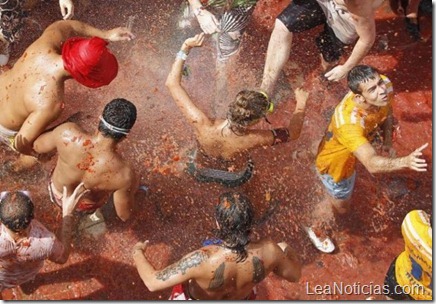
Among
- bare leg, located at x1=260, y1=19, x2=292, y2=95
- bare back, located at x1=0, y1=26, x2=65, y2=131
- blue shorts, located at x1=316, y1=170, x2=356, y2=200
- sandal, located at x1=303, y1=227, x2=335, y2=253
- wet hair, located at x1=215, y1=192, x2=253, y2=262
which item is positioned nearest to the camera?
wet hair, located at x1=215, y1=192, x2=253, y2=262

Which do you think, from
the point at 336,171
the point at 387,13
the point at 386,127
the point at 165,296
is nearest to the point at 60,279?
the point at 165,296

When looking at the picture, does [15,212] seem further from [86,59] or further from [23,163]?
[23,163]

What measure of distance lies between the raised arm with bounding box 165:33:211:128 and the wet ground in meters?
1.37

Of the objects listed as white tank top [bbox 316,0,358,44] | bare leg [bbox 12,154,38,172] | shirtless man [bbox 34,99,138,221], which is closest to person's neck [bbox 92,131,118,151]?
shirtless man [bbox 34,99,138,221]

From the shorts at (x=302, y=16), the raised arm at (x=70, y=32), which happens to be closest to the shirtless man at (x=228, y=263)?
the raised arm at (x=70, y=32)

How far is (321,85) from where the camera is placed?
23.6 ft

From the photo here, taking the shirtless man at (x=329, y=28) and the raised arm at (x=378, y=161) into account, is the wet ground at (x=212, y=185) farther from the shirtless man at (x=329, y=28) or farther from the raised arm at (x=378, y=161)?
the raised arm at (x=378, y=161)

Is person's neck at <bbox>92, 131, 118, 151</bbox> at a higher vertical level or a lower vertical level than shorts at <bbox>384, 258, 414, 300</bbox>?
higher

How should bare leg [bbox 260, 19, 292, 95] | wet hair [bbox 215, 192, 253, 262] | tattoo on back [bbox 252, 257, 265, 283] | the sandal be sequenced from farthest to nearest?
bare leg [bbox 260, 19, 292, 95], the sandal, tattoo on back [bbox 252, 257, 265, 283], wet hair [bbox 215, 192, 253, 262]

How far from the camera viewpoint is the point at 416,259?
4.45m

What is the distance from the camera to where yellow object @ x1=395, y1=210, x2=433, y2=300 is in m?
4.27

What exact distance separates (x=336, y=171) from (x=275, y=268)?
125 centimetres

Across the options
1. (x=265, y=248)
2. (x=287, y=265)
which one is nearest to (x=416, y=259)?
(x=287, y=265)

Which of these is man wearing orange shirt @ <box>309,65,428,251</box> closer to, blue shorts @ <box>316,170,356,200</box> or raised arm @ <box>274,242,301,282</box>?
blue shorts @ <box>316,170,356,200</box>
